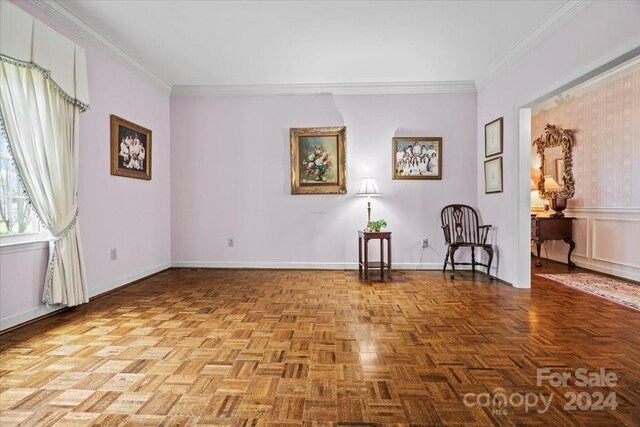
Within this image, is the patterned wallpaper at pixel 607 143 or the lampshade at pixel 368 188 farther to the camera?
the lampshade at pixel 368 188

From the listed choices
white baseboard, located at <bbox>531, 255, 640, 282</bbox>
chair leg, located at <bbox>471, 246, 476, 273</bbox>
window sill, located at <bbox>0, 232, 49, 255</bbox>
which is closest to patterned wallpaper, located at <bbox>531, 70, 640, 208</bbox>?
white baseboard, located at <bbox>531, 255, 640, 282</bbox>

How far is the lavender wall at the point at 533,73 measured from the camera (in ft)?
8.34

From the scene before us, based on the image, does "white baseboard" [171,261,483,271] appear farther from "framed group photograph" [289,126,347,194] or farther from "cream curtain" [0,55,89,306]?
"cream curtain" [0,55,89,306]

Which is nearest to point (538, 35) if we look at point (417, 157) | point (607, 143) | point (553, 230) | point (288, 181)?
point (417, 157)

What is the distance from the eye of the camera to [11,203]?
2.78 metres

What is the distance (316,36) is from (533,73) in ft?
7.78

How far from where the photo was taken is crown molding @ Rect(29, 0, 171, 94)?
295 cm

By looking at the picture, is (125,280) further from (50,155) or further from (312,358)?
(312,358)

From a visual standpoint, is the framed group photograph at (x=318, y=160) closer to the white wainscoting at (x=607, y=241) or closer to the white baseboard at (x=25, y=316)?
the white baseboard at (x=25, y=316)

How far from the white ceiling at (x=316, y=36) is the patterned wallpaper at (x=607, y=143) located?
6.30 ft

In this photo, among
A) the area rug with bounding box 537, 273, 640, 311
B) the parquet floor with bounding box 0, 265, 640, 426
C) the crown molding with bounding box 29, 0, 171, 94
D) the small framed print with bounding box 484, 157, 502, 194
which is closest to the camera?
the parquet floor with bounding box 0, 265, 640, 426

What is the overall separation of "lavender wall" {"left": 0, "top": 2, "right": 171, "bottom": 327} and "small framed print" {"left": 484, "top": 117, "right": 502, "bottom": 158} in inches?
184

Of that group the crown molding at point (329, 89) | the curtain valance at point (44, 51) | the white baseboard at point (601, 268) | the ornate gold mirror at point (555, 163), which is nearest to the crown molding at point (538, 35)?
the crown molding at point (329, 89)

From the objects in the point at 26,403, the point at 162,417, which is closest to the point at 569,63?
the point at 162,417
